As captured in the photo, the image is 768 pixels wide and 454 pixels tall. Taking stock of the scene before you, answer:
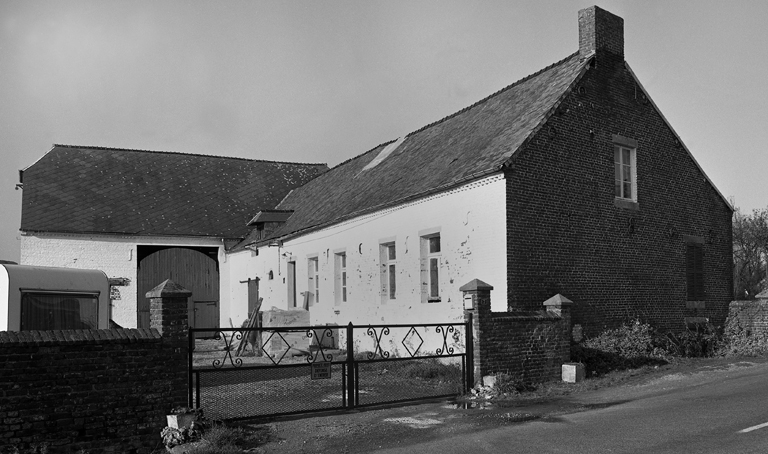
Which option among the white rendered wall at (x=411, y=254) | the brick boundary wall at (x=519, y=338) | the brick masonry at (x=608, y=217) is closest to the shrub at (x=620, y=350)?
the brick masonry at (x=608, y=217)

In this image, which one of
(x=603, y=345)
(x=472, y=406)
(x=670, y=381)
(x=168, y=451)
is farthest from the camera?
(x=603, y=345)

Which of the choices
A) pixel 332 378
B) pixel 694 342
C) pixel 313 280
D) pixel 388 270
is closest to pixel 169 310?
pixel 332 378

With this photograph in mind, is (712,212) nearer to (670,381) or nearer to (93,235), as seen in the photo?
(670,381)

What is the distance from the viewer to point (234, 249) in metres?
29.2

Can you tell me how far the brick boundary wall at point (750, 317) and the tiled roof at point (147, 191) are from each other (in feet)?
64.1

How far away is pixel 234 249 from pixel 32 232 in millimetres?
7793

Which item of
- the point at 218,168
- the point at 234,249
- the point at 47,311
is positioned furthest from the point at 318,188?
the point at 47,311

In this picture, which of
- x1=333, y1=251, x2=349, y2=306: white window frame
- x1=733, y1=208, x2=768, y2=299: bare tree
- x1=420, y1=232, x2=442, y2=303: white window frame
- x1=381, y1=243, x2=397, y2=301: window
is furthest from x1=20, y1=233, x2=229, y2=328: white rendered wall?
x1=733, y1=208, x2=768, y2=299: bare tree

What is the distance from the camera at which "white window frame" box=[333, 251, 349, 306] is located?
21500mm

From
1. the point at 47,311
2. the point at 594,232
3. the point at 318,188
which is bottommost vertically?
the point at 47,311

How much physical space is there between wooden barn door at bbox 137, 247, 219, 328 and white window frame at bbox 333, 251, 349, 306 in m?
9.44

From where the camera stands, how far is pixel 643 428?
885 cm

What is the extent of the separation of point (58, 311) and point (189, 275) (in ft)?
59.6

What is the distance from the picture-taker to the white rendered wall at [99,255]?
26.4m
